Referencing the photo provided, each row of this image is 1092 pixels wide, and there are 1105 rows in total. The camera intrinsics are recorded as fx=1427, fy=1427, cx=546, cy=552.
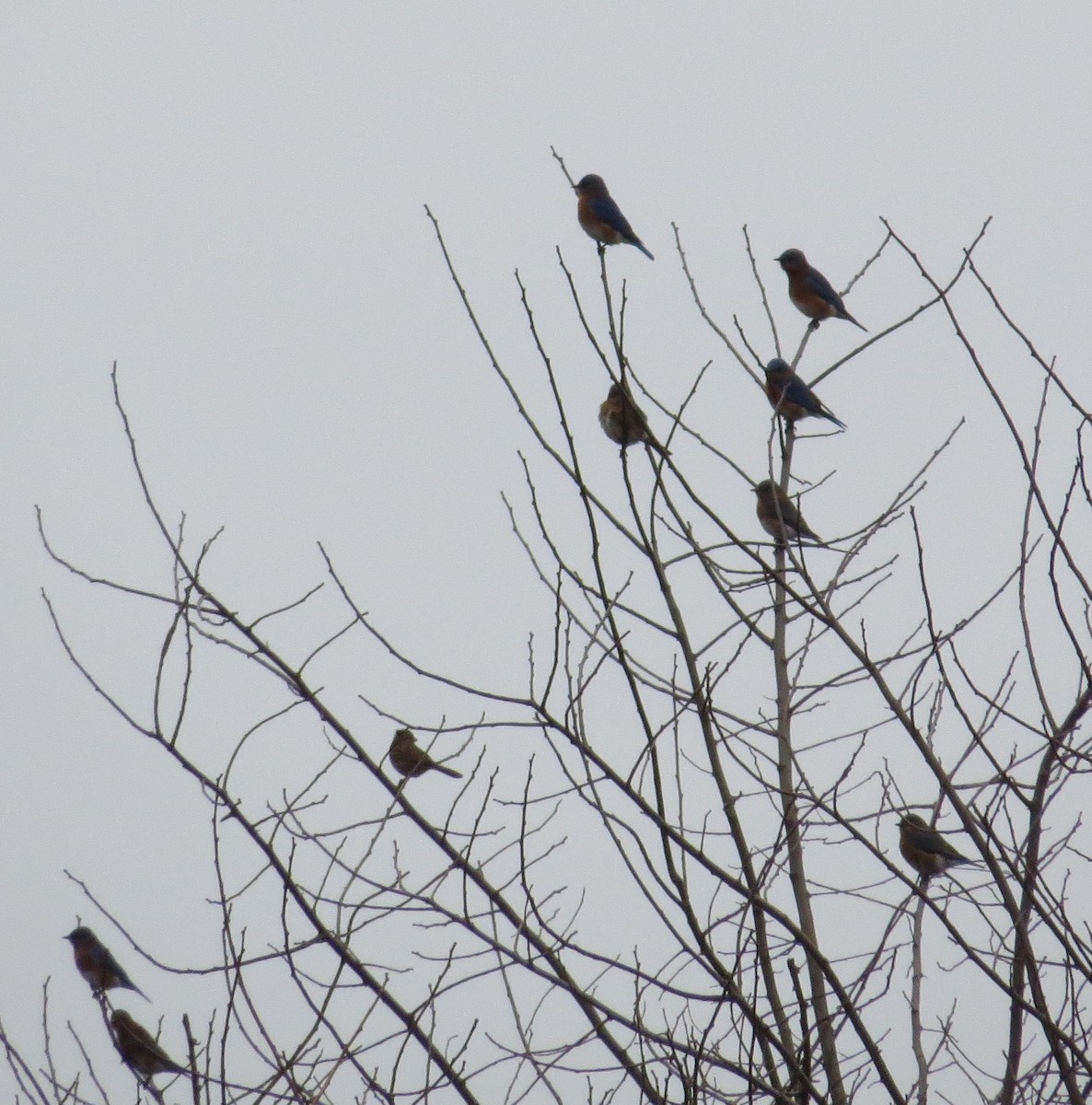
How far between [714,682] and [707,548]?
62cm

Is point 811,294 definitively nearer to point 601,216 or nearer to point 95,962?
point 601,216

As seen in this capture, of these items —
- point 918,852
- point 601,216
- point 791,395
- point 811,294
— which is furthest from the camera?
point 811,294

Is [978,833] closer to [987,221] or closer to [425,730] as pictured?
[425,730]

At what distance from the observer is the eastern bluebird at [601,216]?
7903mm

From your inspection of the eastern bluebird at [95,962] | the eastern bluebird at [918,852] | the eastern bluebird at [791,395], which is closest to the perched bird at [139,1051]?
the eastern bluebird at [95,962]

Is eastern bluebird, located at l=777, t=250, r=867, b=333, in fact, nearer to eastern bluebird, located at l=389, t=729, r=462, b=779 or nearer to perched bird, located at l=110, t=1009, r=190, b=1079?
eastern bluebird, located at l=389, t=729, r=462, b=779

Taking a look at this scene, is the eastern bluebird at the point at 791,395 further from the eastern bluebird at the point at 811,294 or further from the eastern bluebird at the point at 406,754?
the eastern bluebird at the point at 406,754

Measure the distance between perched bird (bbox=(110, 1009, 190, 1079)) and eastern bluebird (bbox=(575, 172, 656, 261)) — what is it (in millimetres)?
4637

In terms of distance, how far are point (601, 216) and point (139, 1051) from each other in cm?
491

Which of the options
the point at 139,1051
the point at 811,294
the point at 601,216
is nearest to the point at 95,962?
the point at 139,1051

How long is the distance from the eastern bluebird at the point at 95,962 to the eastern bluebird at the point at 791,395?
4.26 m

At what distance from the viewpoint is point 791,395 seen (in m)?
7.07

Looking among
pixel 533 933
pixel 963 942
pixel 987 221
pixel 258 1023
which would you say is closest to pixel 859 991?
pixel 963 942

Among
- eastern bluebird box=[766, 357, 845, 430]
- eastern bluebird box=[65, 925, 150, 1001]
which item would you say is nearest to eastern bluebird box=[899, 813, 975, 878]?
eastern bluebird box=[766, 357, 845, 430]
